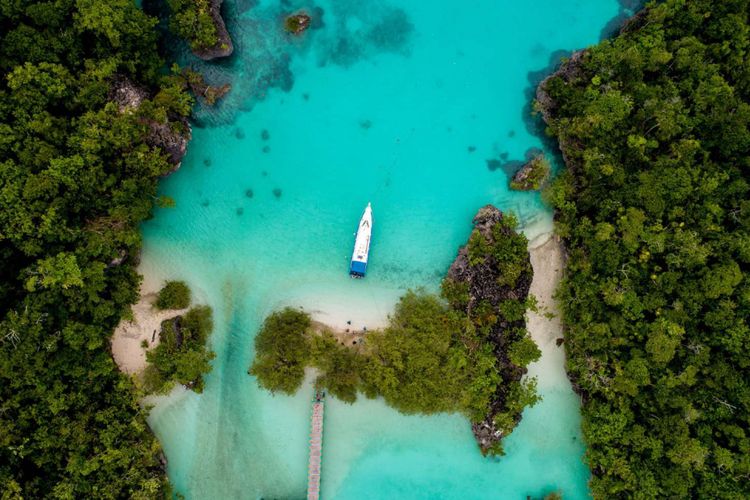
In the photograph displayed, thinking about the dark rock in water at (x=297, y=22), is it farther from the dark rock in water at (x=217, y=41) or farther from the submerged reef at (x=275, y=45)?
the dark rock in water at (x=217, y=41)

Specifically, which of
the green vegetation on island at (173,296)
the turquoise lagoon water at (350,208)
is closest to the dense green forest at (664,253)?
the turquoise lagoon water at (350,208)

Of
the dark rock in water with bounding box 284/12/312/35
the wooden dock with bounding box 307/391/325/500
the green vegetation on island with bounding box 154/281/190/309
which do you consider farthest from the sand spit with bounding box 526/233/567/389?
the green vegetation on island with bounding box 154/281/190/309

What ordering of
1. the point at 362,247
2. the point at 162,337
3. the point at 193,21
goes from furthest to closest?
the point at 362,247
the point at 162,337
the point at 193,21

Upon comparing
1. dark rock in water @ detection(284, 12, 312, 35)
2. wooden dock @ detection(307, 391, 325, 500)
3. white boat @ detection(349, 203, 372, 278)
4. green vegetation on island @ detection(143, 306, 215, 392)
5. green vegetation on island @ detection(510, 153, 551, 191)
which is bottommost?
wooden dock @ detection(307, 391, 325, 500)

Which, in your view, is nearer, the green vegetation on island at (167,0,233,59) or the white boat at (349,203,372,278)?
the green vegetation on island at (167,0,233,59)

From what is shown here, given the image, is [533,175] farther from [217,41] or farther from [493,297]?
[217,41]

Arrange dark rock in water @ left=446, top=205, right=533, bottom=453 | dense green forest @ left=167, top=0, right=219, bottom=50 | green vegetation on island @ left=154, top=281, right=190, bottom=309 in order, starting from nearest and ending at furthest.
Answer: dense green forest @ left=167, top=0, right=219, bottom=50 → green vegetation on island @ left=154, top=281, right=190, bottom=309 → dark rock in water @ left=446, top=205, right=533, bottom=453

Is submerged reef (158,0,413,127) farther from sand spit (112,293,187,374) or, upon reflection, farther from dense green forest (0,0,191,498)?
sand spit (112,293,187,374)

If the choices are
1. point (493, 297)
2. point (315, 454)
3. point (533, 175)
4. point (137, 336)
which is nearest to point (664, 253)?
point (533, 175)
